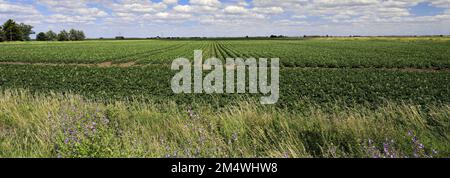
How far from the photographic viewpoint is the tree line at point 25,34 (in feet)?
400

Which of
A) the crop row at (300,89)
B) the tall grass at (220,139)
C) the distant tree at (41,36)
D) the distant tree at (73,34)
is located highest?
the distant tree at (73,34)

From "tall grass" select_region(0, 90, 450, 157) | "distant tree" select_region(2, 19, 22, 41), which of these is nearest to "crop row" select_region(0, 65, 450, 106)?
"tall grass" select_region(0, 90, 450, 157)

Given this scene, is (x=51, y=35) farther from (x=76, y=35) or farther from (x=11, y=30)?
(x=11, y=30)

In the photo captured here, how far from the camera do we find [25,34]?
137750 mm

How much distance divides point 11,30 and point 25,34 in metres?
15.3

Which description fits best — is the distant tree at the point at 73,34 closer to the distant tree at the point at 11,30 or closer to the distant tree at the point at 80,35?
the distant tree at the point at 80,35

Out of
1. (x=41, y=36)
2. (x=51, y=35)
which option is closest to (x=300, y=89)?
(x=41, y=36)

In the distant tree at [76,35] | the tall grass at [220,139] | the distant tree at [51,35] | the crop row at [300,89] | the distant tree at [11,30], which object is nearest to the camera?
the tall grass at [220,139]

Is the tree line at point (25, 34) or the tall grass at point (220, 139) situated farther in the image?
the tree line at point (25, 34)

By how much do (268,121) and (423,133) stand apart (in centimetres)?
246

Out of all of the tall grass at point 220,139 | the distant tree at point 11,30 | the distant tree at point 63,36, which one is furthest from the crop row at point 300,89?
the distant tree at point 63,36

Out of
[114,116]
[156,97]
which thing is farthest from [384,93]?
[114,116]
